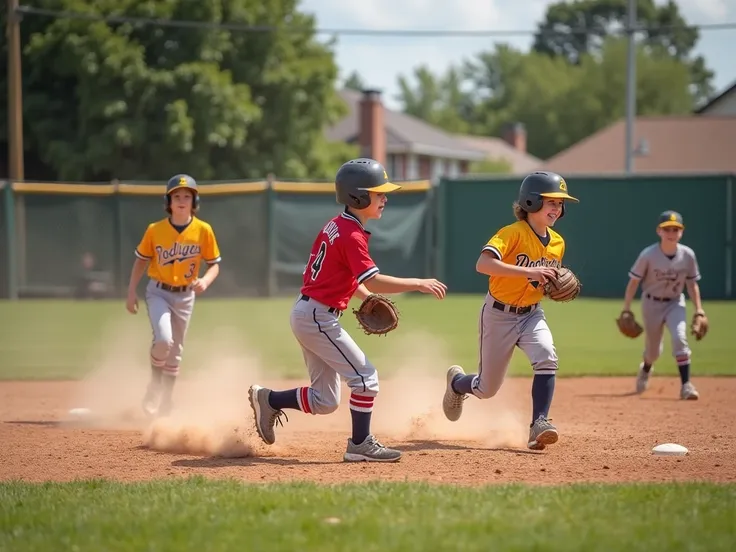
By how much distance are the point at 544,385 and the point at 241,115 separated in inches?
941

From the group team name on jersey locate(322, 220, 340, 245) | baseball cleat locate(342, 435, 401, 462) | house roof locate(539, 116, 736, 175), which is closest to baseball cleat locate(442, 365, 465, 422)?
baseball cleat locate(342, 435, 401, 462)

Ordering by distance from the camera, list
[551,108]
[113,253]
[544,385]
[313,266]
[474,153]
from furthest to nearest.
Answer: [551,108], [474,153], [113,253], [544,385], [313,266]

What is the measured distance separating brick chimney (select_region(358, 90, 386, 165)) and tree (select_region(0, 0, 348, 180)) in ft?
44.1

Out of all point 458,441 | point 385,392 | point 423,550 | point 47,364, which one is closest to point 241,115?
point 47,364

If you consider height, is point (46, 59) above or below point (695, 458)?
above

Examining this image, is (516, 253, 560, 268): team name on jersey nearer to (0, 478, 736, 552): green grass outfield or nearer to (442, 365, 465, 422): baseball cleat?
(442, 365, 465, 422): baseball cleat

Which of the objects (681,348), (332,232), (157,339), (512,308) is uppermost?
(332,232)

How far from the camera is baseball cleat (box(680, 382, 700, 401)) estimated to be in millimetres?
9523

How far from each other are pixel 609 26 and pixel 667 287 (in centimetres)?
8279

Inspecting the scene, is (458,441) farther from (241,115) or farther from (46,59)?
(46,59)

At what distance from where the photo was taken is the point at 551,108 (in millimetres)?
76312

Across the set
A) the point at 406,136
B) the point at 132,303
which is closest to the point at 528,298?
the point at 132,303

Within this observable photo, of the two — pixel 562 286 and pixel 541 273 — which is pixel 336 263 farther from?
pixel 562 286

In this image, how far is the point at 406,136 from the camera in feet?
164
